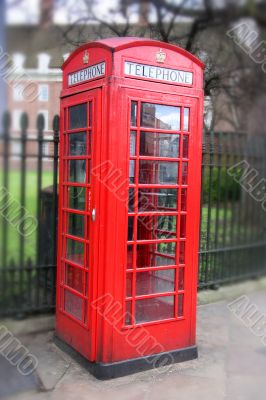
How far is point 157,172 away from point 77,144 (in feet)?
2.30

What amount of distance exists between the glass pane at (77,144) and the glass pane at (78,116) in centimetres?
7

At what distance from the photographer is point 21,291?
409cm

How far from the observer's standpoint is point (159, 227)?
3.60m

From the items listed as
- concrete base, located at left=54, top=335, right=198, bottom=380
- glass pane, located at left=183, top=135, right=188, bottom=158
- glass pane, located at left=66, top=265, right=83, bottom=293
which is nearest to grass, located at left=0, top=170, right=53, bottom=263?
glass pane, located at left=66, top=265, right=83, bottom=293

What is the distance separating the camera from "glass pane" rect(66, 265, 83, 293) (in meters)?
3.51

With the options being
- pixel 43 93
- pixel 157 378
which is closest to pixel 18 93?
pixel 43 93

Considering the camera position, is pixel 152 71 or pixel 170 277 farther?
pixel 170 277

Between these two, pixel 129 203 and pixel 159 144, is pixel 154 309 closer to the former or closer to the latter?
pixel 129 203

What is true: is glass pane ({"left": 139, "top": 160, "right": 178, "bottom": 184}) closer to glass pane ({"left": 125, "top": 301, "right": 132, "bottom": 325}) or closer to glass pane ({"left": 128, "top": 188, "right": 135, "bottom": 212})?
glass pane ({"left": 128, "top": 188, "right": 135, "bottom": 212})

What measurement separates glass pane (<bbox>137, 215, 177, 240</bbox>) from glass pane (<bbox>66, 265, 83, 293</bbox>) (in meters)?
0.63

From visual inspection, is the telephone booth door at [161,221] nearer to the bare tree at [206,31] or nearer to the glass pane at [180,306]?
the glass pane at [180,306]

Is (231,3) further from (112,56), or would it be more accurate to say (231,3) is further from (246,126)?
(112,56)

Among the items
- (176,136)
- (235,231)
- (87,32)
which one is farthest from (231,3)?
(176,136)

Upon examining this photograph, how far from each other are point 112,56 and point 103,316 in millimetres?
1917
